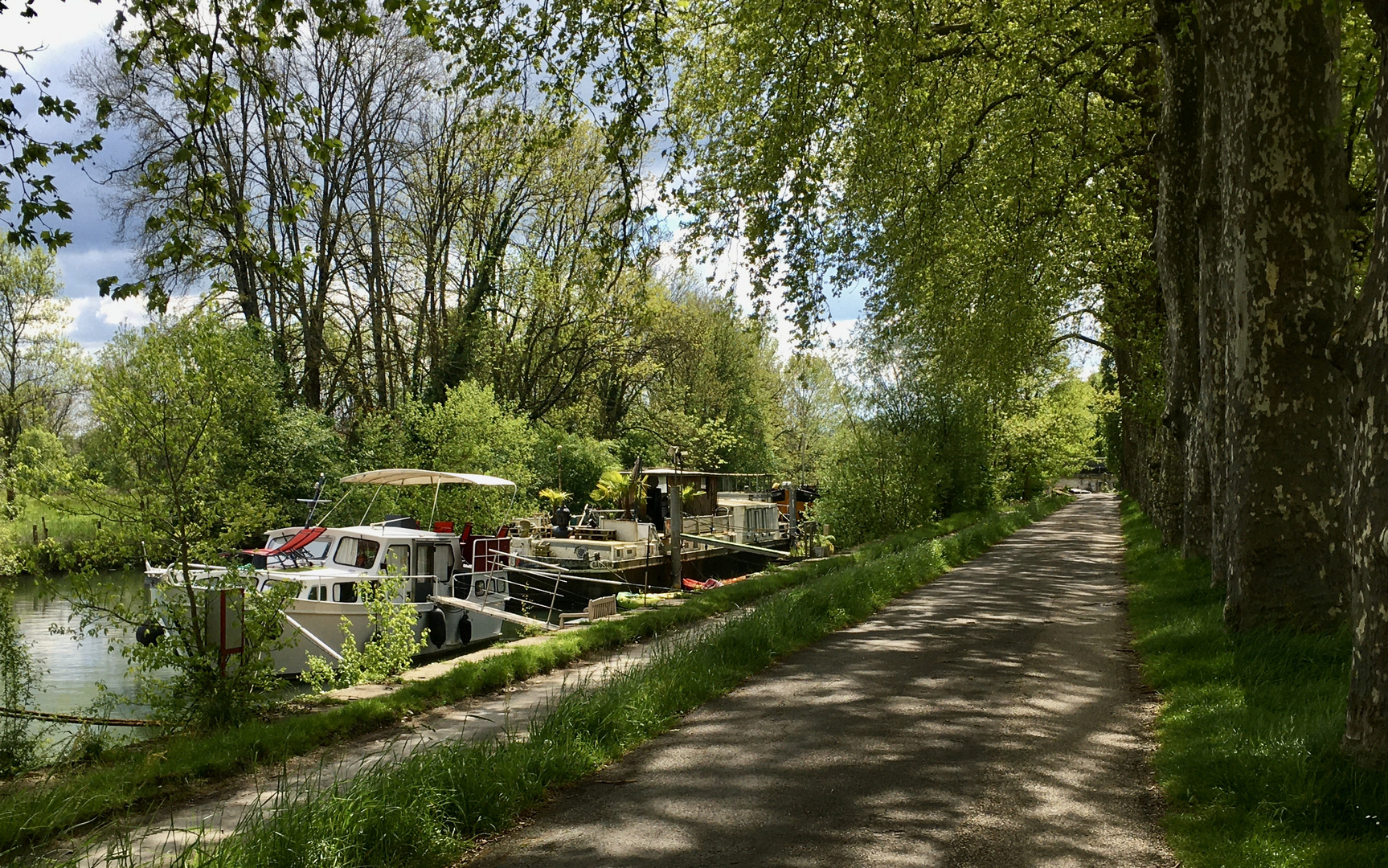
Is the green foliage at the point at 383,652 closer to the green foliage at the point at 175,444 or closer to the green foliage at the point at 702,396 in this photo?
the green foliage at the point at 175,444

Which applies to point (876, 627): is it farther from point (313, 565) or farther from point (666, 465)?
point (666, 465)

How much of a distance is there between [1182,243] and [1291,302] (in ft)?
22.2

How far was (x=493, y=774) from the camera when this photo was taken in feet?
21.3

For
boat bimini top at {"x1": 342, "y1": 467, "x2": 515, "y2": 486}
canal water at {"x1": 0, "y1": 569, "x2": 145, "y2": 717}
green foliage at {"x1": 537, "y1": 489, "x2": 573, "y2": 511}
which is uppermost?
boat bimini top at {"x1": 342, "y1": 467, "x2": 515, "y2": 486}

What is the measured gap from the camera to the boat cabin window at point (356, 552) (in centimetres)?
2088

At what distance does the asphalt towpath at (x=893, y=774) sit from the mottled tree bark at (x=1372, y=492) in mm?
1285

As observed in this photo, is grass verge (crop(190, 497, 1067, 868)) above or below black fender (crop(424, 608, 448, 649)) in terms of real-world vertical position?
above

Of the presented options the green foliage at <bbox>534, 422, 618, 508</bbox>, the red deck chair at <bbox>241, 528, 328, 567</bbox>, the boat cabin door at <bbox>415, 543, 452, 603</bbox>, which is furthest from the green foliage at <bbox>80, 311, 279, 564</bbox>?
the green foliage at <bbox>534, 422, 618, 508</bbox>

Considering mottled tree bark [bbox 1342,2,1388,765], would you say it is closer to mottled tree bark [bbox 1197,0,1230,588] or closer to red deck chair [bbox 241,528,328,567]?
mottled tree bark [bbox 1197,0,1230,588]

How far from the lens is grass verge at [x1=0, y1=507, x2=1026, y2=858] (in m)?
6.33

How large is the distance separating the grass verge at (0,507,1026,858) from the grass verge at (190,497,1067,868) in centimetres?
121

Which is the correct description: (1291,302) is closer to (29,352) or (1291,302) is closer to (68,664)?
(68,664)

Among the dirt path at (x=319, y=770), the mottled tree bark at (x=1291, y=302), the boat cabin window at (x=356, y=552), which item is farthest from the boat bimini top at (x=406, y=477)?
the mottled tree bark at (x=1291, y=302)

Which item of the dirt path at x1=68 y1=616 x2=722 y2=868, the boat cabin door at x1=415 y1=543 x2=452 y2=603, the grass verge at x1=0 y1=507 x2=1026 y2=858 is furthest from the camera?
the boat cabin door at x1=415 y1=543 x2=452 y2=603
